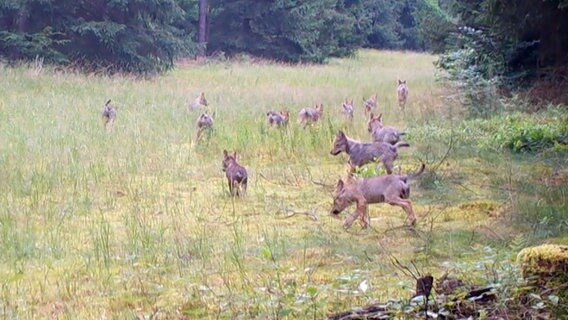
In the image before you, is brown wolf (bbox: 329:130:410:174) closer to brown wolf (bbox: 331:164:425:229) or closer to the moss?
brown wolf (bbox: 331:164:425:229)

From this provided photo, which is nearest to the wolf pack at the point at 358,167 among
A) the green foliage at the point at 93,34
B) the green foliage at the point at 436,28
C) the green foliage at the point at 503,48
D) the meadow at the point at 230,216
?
the meadow at the point at 230,216

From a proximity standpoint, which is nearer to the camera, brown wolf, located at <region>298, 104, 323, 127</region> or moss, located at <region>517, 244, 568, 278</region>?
moss, located at <region>517, 244, 568, 278</region>

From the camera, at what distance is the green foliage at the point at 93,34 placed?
2577 cm

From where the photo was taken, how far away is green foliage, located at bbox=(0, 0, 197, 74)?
1014 inches

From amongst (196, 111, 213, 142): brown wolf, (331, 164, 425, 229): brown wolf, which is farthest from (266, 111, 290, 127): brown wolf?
(331, 164, 425, 229): brown wolf

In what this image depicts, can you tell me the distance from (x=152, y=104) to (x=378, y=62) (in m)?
23.9

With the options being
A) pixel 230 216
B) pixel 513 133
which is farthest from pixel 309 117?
pixel 230 216

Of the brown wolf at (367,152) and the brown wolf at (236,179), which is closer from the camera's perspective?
the brown wolf at (236,179)

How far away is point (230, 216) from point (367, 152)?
2457 mm

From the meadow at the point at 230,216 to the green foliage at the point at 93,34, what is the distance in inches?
380

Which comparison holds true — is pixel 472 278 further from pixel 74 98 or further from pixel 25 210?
pixel 74 98

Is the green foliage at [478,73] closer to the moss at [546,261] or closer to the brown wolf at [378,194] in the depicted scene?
the brown wolf at [378,194]

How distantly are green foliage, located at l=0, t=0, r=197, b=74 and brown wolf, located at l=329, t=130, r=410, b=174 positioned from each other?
16.3 metres

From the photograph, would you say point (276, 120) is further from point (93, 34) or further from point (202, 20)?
point (202, 20)
